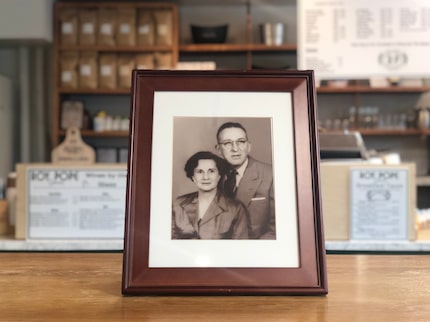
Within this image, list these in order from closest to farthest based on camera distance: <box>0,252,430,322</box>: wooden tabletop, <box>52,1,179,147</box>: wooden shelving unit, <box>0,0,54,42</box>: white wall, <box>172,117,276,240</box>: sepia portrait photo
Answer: <box>0,252,430,322</box>: wooden tabletop < <box>172,117,276,240</box>: sepia portrait photo < <box>0,0,54,42</box>: white wall < <box>52,1,179,147</box>: wooden shelving unit

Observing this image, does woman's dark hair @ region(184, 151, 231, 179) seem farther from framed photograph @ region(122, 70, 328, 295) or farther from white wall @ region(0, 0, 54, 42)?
white wall @ region(0, 0, 54, 42)

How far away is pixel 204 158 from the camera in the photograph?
0.75 meters

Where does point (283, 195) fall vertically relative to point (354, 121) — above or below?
below

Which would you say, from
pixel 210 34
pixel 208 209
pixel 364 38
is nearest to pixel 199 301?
pixel 208 209

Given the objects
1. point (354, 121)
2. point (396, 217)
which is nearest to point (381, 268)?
point (396, 217)

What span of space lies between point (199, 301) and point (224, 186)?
14 cm

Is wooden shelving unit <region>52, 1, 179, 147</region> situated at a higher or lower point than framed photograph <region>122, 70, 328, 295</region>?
higher

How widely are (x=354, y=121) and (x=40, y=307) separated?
4.99 meters

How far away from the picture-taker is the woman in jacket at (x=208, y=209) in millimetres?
726

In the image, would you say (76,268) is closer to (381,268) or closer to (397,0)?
(381,268)

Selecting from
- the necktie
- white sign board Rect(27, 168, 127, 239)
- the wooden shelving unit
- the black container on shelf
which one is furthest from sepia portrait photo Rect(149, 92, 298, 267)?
the black container on shelf

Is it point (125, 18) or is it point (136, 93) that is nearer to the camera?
point (136, 93)

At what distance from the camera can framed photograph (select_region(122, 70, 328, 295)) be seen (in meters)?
0.70

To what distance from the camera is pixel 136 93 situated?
0.77 m
